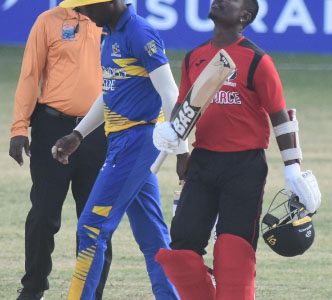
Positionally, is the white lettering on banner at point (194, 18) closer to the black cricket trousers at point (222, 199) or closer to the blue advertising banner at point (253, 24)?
the blue advertising banner at point (253, 24)

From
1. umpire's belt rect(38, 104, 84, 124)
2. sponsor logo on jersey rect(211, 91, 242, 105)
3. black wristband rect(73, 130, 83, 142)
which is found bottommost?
umpire's belt rect(38, 104, 84, 124)

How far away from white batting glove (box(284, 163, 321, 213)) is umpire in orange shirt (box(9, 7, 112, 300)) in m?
1.99

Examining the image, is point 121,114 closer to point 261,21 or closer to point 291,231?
point 291,231

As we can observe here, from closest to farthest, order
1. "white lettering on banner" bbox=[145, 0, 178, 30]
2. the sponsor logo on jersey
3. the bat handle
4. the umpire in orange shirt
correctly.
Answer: the sponsor logo on jersey → the bat handle → the umpire in orange shirt → "white lettering on banner" bbox=[145, 0, 178, 30]

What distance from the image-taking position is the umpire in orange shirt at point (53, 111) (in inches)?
354

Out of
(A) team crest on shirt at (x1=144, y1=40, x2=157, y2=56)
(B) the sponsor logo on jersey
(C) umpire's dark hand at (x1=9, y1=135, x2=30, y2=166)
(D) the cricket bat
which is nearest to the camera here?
(D) the cricket bat

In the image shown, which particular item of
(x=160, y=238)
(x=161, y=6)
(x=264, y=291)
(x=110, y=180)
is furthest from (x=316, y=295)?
(x=161, y=6)

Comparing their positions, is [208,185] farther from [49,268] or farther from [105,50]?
[49,268]

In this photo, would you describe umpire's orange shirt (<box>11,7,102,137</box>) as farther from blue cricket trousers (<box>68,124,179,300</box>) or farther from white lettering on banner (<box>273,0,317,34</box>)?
white lettering on banner (<box>273,0,317,34</box>)

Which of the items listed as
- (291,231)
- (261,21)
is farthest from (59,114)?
(261,21)

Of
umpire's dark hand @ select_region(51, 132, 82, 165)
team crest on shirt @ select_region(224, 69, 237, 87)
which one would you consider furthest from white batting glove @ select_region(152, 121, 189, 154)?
umpire's dark hand @ select_region(51, 132, 82, 165)

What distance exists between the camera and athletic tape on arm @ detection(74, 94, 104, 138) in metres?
8.47

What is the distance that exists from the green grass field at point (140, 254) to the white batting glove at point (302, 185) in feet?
6.73

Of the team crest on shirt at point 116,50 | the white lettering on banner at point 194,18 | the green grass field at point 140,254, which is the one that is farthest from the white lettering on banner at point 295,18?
the team crest on shirt at point 116,50
